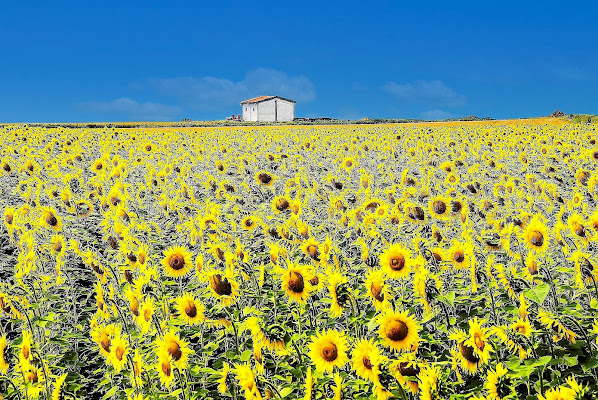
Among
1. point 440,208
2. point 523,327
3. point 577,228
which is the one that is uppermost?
point 440,208

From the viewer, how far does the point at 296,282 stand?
143 inches

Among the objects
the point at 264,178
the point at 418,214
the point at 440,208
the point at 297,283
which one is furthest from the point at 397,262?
the point at 264,178

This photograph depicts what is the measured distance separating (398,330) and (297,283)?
3.00 ft

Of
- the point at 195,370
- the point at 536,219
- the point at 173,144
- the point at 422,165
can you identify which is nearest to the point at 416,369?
the point at 195,370

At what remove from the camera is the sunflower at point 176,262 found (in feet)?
14.3

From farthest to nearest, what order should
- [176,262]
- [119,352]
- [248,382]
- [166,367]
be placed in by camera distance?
1. [176,262]
2. [119,352]
3. [166,367]
4. [248,382]

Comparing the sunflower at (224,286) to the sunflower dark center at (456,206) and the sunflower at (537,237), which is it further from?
the sunflower dark center at (456,206)

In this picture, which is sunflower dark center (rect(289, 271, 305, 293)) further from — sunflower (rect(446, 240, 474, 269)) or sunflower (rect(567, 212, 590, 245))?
sunflower (rect(567, 212, 590, 245))

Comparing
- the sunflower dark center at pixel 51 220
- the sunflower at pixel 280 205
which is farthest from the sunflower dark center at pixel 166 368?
the sunflower dark center at pixel 51 220

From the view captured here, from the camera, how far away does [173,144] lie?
59.1ft

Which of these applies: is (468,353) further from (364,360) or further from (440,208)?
(440,208)

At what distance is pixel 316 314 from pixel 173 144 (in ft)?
48.4

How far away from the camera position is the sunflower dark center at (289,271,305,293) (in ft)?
11.9

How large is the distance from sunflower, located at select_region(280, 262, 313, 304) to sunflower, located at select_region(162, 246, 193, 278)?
1191 mm
